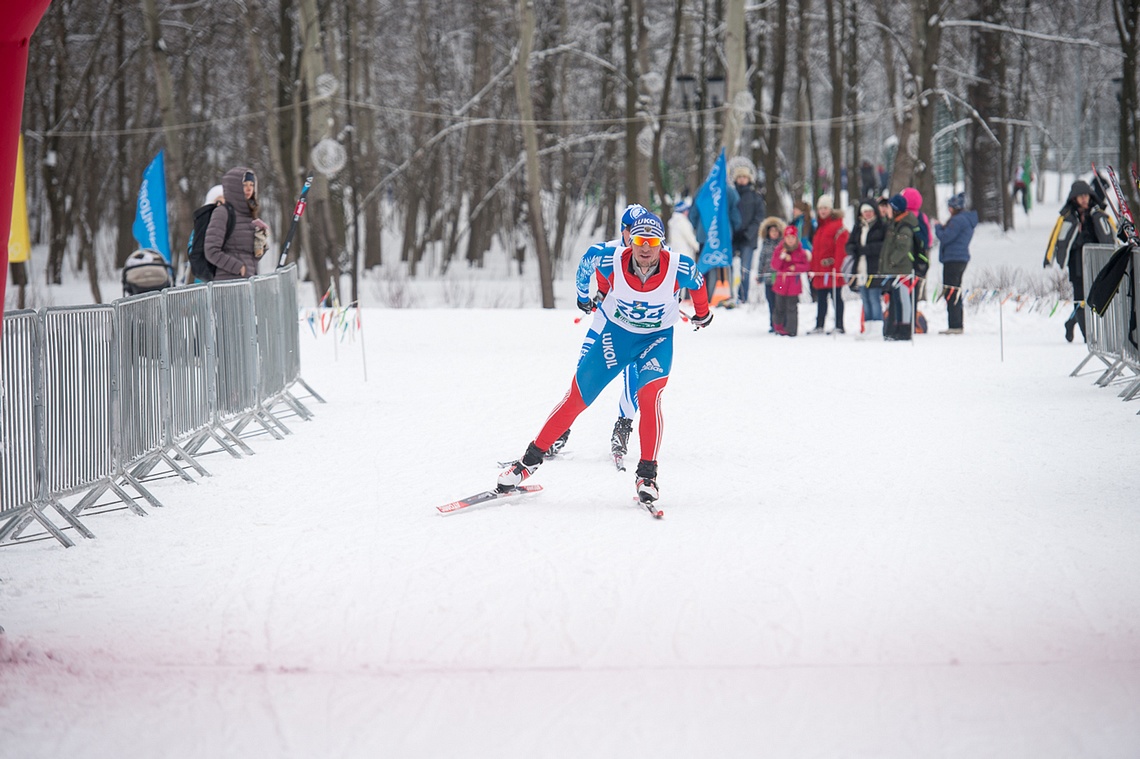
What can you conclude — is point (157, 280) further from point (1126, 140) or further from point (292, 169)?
point (1126, 140)

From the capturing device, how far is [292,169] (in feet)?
84.9

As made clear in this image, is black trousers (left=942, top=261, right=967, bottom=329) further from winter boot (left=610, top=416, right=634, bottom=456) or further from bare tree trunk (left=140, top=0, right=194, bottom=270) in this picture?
bare tree trunk (left=140, top=0, right=194, bottom=270)

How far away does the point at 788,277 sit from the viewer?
18.0 meters

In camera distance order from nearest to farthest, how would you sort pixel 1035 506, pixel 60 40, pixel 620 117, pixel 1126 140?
pixel 1035 506 < pixel 1126 140 < pixel 60 40 < pixel 620 117

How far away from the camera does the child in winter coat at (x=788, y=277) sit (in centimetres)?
1772

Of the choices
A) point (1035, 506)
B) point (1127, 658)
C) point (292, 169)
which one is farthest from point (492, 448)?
point (292, 169)

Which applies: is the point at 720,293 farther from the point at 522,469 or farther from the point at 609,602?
the point at 609,602

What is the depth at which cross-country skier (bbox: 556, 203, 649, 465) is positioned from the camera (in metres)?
7.88

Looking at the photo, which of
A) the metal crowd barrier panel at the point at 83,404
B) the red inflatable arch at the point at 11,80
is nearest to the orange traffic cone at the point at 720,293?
the metal crowd barrier panel at the point at 83,404

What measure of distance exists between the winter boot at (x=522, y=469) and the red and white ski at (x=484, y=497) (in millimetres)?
44

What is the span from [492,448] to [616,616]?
435 centimetres

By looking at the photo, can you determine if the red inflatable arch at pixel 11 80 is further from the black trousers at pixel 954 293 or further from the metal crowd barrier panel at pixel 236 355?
the black trousers at pixel 954 293

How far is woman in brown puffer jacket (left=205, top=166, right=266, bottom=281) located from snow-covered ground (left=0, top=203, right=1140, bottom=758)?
2.21 meters

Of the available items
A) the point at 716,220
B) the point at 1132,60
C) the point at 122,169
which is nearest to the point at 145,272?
the point at 716,220
